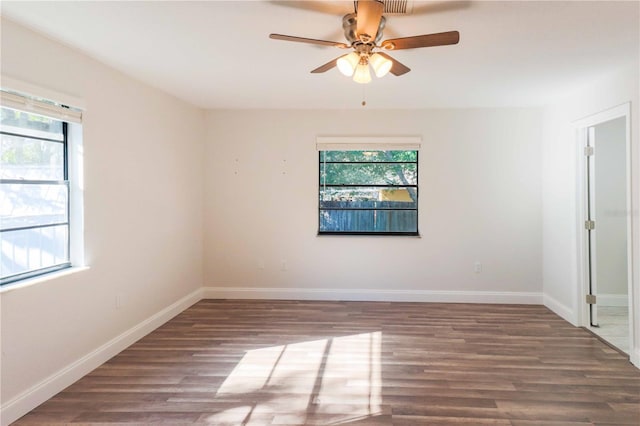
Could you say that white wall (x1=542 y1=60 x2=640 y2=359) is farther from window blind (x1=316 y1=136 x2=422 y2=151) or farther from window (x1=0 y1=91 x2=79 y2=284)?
window (x1=0 y1=91 x2=79 y2=284)

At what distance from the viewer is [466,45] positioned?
253 cm

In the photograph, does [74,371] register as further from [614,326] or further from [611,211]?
[611,211]

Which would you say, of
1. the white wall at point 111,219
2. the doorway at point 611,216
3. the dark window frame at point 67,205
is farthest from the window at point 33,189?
the doorway at point 611,216

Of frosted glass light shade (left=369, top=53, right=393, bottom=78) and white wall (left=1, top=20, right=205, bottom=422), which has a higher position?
frosted glass light shade (left=369, top=53, right=393, bottom=78)

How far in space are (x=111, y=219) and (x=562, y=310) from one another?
4649mm

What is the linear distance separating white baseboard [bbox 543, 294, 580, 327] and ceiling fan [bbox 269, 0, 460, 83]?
10.5 feet

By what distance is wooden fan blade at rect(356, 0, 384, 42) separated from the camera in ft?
5.84

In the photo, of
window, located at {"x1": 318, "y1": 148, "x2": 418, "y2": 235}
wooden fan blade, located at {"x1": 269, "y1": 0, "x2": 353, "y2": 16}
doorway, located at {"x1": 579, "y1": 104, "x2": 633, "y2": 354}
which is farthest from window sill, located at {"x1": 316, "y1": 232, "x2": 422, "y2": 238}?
wooden fan blade, located at {"x1": 269, "y1": 0, "x2": 353, "y2": 16}

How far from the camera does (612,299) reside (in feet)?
14.3

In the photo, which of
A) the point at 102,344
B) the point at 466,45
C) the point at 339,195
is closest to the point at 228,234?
the point at 339,195

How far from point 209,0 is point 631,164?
3.36 metres

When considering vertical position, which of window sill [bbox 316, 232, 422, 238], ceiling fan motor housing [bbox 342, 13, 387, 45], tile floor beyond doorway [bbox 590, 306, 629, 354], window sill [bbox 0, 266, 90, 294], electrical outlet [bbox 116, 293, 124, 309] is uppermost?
ceiling fan motor housing [bbox 342, 13, 387, 45]

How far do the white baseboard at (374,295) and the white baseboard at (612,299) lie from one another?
77cm

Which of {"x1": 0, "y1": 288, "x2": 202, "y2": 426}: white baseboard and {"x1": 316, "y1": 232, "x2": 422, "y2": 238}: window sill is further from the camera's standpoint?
{"x1": 316, "y1": 232, "x2": 422, "y2": 238}: window sill
